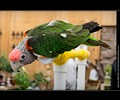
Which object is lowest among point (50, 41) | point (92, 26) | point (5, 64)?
point (5, 64)

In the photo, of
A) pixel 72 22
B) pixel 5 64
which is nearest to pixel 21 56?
pixel 5 64

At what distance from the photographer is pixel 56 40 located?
2.12 m

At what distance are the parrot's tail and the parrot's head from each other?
1.37 ft

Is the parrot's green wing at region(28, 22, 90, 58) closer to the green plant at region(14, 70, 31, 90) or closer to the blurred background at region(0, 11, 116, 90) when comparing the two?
the blurred background at region(0, 11, 116, 90)

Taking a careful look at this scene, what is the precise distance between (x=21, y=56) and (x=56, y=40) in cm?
26

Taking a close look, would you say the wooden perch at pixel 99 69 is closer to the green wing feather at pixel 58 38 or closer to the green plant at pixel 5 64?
the green wing feather at pixel 58 38

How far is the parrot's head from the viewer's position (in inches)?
83.4

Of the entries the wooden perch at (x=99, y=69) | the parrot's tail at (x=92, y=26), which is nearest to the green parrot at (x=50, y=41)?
the parrot's tail at (x=92, y=26)

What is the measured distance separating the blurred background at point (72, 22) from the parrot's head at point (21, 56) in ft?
0.11

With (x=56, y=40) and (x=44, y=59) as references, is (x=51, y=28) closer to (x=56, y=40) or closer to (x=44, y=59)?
(x=56, y=40)

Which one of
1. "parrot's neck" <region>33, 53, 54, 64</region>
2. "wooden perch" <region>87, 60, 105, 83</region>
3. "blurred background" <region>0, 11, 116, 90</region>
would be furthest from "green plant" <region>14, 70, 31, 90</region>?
"wooden perch" <region>87, 60, 105, 83</region>

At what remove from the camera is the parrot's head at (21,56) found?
2.12 meters
